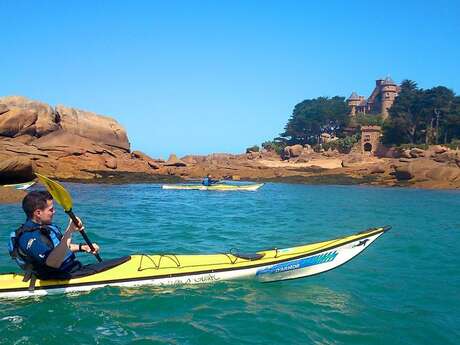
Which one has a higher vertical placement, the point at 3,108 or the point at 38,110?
the point at 38,110

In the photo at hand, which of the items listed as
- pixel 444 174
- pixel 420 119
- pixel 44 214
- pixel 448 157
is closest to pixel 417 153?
pixel 448 157

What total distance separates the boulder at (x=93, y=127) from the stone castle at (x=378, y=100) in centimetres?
4338

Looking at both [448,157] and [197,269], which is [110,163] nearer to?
[448,157]

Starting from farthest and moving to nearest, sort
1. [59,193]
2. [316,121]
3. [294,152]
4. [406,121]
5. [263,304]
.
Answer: [316,121] → [294,152] → [406,121] → [263,304] → [59,193]

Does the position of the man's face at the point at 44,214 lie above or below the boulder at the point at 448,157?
below

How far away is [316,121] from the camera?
215 ft

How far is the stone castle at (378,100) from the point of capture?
67.8m

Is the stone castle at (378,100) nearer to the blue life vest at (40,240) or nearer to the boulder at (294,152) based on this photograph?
the boulder at (294,152)

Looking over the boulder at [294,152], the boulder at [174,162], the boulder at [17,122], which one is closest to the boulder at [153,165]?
the boulder at [174,162]

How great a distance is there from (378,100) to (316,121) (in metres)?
13.3

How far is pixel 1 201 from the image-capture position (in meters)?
16.5

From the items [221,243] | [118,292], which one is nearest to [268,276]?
[118,292]

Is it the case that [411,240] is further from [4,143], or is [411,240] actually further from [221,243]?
[4,143]

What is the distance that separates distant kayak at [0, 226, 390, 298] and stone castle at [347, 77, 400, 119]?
6441 cm
